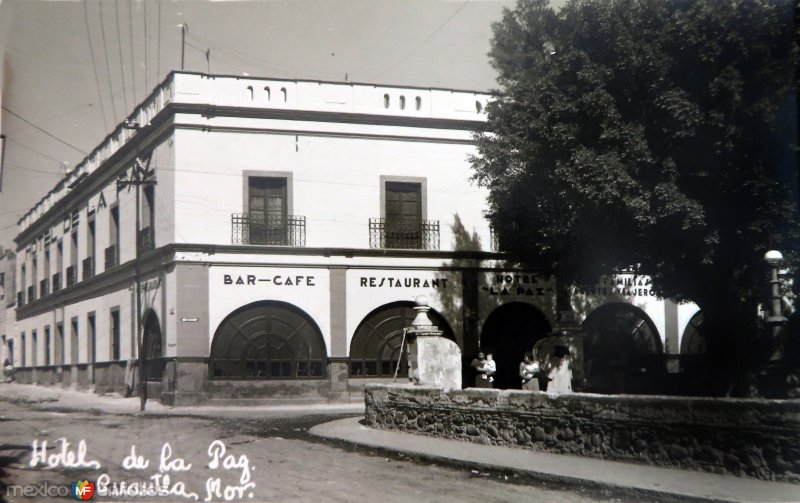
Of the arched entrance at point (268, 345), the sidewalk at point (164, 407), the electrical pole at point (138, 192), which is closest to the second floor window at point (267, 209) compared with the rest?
the arched entrance at point (268, 345)

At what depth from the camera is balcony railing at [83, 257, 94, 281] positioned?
32.1 meters

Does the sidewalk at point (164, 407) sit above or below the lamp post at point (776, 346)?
below

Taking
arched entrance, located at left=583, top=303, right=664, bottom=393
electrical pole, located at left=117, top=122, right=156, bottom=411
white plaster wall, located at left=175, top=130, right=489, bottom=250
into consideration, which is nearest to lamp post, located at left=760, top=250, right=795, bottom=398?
arched entrance, located at left=583, top=303, right=664, bottom=393

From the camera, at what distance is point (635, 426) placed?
11.3m

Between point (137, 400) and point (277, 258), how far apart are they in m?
6.12

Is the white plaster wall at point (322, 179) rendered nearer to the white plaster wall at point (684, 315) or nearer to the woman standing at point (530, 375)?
the white plaster wall at point (684, 315)

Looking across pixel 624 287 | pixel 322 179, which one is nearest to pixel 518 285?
pixel 624 287

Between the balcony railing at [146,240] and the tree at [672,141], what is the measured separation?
12023 millimetres

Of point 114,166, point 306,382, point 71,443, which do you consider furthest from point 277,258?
point 71,443

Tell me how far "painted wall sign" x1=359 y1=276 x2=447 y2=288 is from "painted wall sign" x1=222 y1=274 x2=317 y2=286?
1.60 meters

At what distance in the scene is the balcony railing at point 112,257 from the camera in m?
29.5

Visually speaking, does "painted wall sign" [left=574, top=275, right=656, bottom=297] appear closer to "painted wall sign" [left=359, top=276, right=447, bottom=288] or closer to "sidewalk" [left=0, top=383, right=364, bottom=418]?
"painted wall sign" [left=359, top=276, right=447, bottom=288]

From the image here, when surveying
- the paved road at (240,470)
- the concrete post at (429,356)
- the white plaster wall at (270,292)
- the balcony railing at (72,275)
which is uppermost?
the balcony railing at (72,275)
